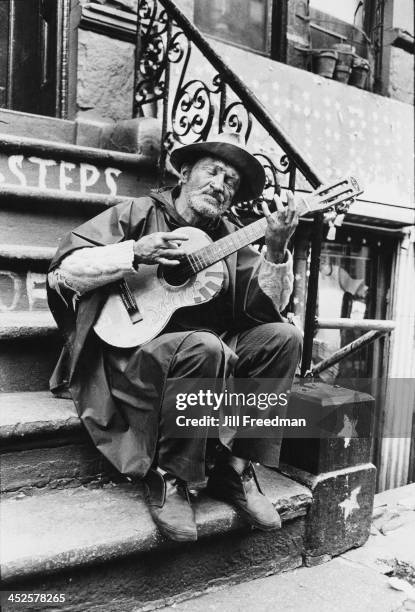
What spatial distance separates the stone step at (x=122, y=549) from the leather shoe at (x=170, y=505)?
0.05 meters

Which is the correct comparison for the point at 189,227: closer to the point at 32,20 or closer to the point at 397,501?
the point at 397,501

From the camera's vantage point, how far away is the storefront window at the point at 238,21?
501 cm

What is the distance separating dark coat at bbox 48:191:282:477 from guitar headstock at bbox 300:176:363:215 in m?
0.36

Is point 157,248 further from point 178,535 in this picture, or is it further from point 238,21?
point 238,21

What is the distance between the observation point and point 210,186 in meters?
2.64

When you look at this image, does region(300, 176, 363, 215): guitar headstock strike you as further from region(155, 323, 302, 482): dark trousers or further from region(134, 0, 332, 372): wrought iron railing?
region(155, 323, 302, 482): dark trousers

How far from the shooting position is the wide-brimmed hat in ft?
8.72

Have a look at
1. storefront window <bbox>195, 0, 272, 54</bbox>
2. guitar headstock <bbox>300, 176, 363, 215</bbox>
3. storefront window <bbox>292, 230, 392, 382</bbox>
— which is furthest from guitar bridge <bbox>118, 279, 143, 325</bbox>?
storefront window <bbox>195, 0, 272, 54</bbox>

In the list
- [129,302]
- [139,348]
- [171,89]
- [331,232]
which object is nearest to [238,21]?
[171,89]

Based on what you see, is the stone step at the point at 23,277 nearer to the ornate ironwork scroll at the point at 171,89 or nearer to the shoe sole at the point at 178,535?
the ornate ironwork scroll at the point at 171,89

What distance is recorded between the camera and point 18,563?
5.86ft

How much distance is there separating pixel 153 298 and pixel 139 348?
24cm

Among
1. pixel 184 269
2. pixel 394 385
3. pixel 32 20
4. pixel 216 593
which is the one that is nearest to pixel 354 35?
pixel 32 20

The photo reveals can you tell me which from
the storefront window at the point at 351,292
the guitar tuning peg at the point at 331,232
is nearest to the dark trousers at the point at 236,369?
the guitar tuning peg at the point at 331,232
